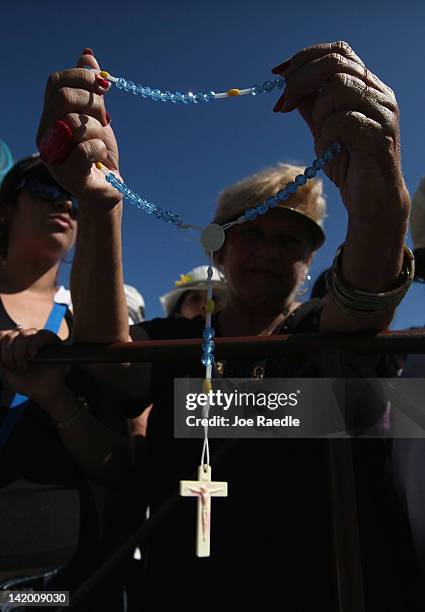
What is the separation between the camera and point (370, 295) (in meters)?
1.23

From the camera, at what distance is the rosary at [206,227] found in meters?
1.13

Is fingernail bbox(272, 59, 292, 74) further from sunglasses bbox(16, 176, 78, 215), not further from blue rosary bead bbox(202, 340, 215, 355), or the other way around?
sunglasses bbox(16, 176, 78, 215)

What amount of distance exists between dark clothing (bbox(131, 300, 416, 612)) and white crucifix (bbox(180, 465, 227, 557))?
154mm

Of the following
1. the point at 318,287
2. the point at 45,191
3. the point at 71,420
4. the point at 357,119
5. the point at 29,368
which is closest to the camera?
the point at 357,119

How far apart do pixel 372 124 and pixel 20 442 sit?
1.57 meters

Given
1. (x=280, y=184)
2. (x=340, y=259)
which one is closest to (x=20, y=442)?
(x=340, y=259)

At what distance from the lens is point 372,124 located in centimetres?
112

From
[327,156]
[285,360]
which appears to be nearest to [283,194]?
[327,156]

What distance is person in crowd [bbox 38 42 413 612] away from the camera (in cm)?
117

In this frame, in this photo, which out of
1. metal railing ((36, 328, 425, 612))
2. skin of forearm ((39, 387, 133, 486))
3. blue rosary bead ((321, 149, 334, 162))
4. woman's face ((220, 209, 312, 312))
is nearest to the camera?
metal railing ((36, 328, 425, 612))

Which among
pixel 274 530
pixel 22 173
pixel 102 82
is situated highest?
pixel 22 173

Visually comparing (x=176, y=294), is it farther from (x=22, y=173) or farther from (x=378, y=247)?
(x=378, y=247)

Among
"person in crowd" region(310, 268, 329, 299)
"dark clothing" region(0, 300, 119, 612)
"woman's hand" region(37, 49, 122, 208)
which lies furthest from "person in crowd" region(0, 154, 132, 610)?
"person in crowd" region(310, 268, 329, 299)

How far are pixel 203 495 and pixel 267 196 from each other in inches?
52.5
